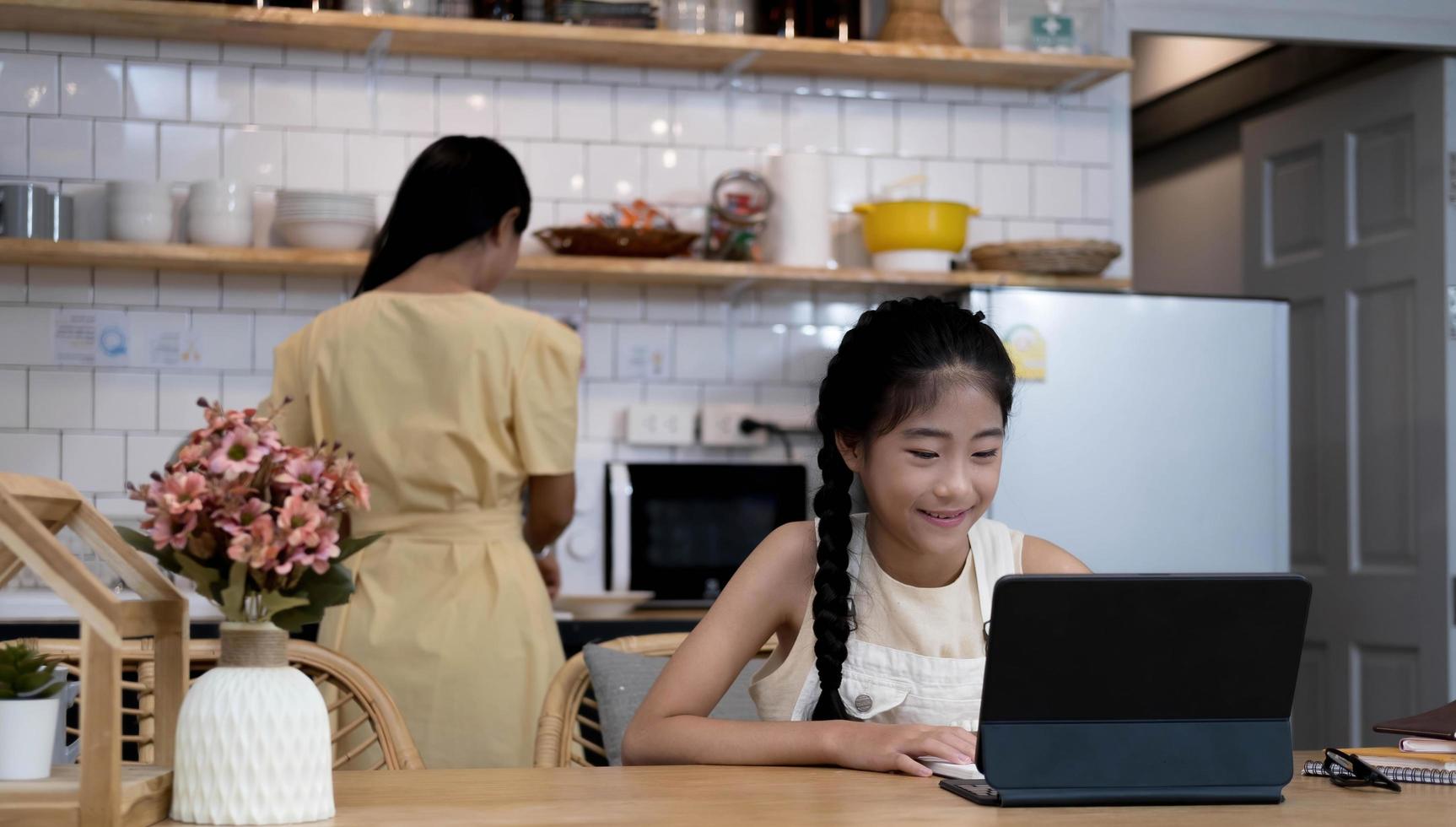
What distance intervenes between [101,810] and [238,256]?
2526 mm

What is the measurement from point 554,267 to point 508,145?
1.36 ft

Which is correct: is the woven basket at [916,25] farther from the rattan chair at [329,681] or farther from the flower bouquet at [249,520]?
the flower bouquet at [249,520]

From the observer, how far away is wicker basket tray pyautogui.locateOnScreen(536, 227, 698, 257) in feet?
11.6

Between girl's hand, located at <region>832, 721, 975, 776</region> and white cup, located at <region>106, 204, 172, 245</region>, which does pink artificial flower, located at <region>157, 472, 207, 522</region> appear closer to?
girl's hand, located at <region>832, 721, 975, 776</region>

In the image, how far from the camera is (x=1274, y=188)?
15.0ft

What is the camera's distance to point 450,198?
249cm

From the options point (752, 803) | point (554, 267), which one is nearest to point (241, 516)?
point (752, 803)

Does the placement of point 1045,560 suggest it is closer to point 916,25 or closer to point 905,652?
point 905,652

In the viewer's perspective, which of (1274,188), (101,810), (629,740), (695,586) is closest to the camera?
(101,810)

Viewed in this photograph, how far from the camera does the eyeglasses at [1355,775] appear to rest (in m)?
1.33

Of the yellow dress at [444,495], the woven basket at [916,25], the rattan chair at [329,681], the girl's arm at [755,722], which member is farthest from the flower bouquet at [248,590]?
the woven basket at [916,25]

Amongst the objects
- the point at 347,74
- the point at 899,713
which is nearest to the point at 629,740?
the point at 899,713

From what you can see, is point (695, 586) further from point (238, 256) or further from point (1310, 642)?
point (1310, 642)

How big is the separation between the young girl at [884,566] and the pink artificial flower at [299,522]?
52 cm
